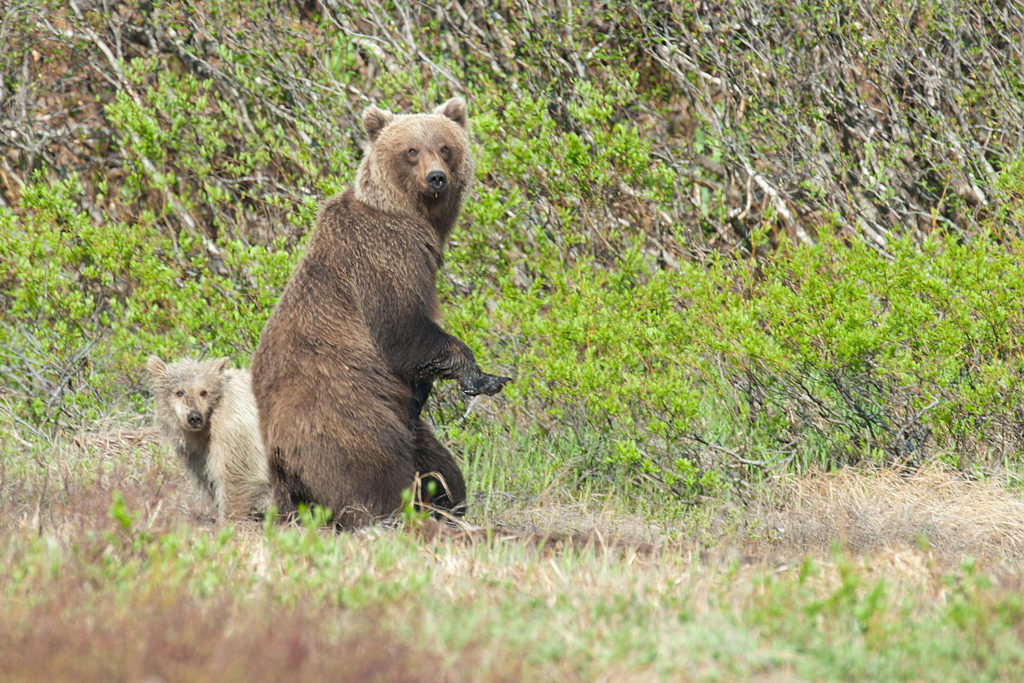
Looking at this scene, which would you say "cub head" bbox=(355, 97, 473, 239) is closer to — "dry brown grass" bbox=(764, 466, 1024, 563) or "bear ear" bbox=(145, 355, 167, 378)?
"bear ear" bbox=(145, 355, 167, 378)

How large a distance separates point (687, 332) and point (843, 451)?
130 centimetres

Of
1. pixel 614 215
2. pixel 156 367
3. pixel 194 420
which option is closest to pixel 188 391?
pixel 194 420

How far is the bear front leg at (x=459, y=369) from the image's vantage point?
5.54m

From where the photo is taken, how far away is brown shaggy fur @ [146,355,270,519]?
6215 millimetres

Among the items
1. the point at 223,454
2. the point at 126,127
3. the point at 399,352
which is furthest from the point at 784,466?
the point at 126,127

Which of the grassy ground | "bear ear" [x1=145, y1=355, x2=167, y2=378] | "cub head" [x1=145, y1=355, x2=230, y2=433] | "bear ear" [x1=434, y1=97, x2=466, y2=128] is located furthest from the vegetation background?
"bear ear" [x1=434, y1=97, x2=466, y2=128]

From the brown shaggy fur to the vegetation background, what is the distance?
294 millimetres

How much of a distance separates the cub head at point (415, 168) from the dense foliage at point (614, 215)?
5.01ft

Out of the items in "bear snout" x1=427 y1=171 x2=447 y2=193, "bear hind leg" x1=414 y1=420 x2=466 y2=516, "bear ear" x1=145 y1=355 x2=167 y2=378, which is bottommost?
"bear hind leg" x1=414 y1=420 x2=466 y2=516

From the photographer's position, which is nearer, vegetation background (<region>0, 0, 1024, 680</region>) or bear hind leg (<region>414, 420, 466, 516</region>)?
vegetation background (<region>0, 0, 1024, 680</region>)

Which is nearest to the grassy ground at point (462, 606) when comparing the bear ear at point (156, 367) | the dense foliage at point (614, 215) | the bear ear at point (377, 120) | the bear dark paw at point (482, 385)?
the bear dark paw at point (482, 385)

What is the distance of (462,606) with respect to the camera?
12.4ft

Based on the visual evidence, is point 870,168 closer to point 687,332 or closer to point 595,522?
point 687,332

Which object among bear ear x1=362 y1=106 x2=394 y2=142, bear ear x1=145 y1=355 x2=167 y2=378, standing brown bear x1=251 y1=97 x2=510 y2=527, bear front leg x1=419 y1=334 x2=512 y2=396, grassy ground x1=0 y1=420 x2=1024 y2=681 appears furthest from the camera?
bear ear x1=145 y1=355 x2=167 y2=378
